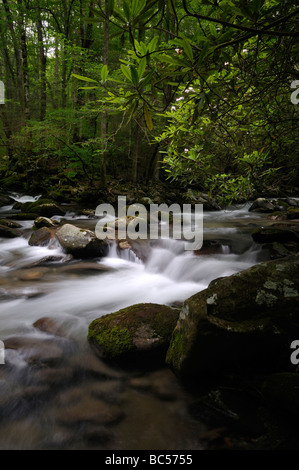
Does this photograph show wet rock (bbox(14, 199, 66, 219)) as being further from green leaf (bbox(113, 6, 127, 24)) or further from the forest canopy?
green leaf (bbox(113, 6, 127, 24))

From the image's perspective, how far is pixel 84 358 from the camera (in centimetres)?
268

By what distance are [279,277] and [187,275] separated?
103 inches

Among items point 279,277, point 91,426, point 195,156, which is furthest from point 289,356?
point 195,156

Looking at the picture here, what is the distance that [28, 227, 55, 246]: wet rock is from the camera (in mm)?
6168

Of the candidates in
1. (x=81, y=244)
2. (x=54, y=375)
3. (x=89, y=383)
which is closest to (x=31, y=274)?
(x=81, y=244)

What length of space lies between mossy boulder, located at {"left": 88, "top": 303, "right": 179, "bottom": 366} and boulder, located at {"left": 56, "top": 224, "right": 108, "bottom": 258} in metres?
2.91

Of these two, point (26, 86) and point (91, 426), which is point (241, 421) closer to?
point (91, 426)

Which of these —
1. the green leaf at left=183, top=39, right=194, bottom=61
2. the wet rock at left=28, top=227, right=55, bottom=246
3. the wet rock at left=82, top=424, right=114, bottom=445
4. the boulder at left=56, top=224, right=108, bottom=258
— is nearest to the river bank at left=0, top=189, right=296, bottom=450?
the wet rock at left=82, top=424, right=114, bottom=445

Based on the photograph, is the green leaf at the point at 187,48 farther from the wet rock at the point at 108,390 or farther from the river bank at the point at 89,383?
the wet rock at the point at 108,390

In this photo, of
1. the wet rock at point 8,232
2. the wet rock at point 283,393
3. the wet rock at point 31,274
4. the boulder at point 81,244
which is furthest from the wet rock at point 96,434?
the wet rock at point 8,232

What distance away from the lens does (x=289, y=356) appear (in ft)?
6.97

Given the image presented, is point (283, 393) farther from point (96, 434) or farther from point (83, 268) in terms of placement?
point (83, 268)

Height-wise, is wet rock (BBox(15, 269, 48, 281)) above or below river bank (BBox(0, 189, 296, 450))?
above

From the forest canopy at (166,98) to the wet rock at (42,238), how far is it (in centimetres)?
294
